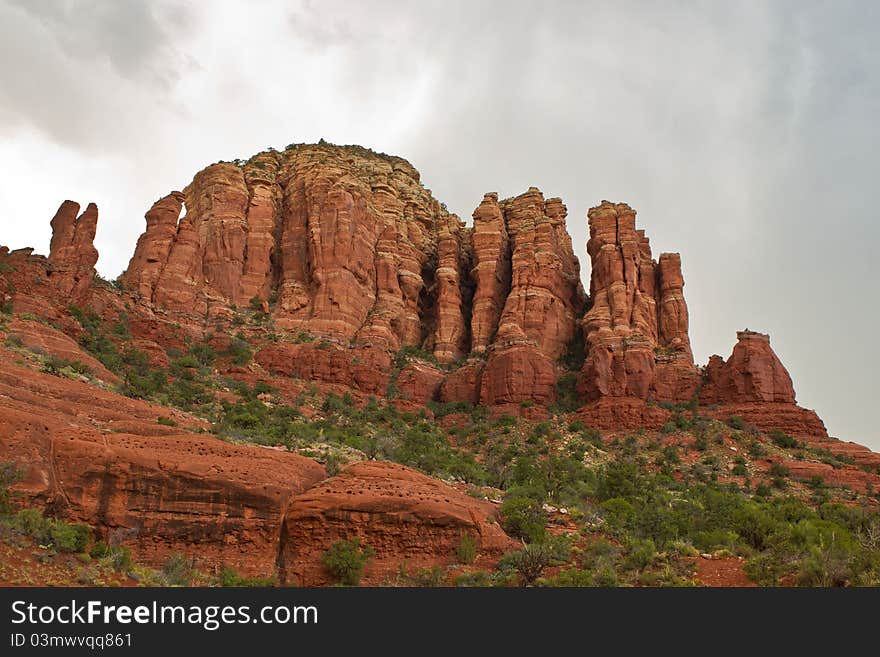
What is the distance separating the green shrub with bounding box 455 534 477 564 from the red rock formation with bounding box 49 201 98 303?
3589 cm

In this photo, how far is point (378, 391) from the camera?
58.7 meters

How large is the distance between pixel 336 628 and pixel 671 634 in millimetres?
5915

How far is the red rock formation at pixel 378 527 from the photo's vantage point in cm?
2170

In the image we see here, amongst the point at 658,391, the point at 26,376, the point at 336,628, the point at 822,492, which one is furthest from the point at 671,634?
the point at 658,391

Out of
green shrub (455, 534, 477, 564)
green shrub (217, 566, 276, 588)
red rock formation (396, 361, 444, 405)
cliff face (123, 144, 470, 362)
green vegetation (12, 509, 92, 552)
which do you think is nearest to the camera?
green vegetation (12, 509, 92, 552)

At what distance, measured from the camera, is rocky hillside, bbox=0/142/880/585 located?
70.3 feet

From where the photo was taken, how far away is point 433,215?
83.9 meters

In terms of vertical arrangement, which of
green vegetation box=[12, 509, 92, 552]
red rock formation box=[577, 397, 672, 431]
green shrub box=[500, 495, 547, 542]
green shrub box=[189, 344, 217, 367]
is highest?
green shrub box=[189, 344, 217, 367]

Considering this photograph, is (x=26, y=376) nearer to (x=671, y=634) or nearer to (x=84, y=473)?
(x=84, y=473)

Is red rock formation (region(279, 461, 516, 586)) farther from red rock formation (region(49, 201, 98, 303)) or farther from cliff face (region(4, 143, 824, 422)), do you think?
cliff face (region(4, 143, 824, 422))

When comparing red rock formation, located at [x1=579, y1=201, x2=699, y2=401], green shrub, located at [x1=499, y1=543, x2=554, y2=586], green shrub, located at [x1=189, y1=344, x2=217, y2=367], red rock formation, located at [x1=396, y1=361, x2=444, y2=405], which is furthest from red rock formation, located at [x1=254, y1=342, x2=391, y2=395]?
green shrub, located at [x1=499, y1=543, x2=554, y2=586]

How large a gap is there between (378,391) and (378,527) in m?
36.5

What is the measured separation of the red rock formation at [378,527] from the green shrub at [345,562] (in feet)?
1.30

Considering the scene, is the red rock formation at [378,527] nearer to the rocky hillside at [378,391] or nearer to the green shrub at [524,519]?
the rocky hillside at [378,391]
